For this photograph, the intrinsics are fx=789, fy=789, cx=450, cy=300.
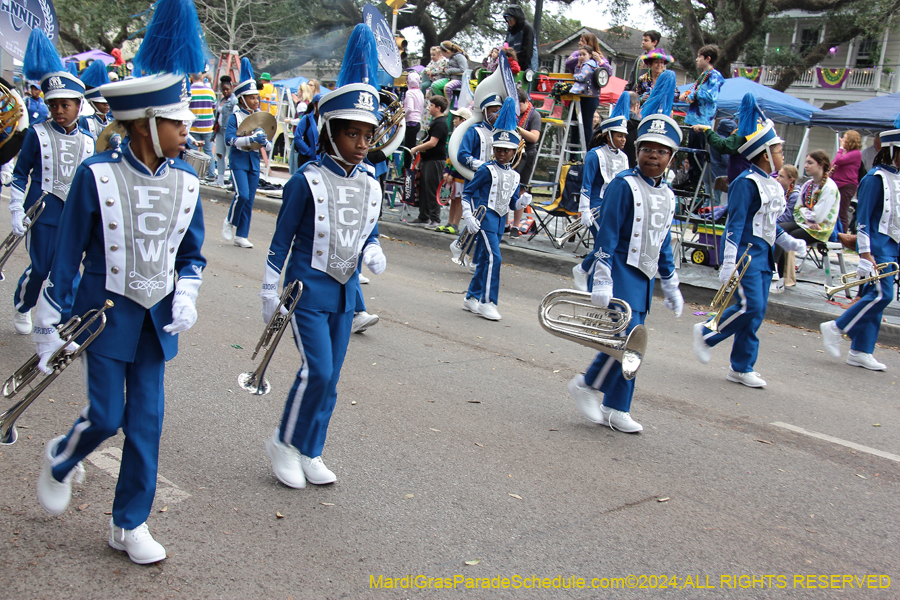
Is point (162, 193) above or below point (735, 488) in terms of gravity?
above

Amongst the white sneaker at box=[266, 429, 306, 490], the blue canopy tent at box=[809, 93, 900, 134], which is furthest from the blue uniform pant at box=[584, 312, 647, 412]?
the blue canopy tent at box=[809, 93, 900, 134]

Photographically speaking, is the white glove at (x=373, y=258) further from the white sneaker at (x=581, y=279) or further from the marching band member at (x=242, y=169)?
the marching band member at (x=242, y=169)

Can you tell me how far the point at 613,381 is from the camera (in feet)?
16.7

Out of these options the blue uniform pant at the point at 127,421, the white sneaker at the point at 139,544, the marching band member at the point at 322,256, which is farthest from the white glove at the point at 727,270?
the white sneaker at the point at 139,544

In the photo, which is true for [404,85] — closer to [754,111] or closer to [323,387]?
[754,111]

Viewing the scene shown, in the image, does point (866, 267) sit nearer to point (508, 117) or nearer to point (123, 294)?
point (508, 117)

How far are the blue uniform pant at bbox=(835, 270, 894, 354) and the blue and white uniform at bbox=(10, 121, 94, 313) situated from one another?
22.4 ft

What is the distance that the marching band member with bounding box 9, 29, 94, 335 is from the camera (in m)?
5.94

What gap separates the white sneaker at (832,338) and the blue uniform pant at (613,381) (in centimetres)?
337

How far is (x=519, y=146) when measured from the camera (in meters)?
8.52

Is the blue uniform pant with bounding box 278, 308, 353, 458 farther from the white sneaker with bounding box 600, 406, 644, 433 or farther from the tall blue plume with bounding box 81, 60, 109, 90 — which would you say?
the tall blue plume with bounding box 81, 60, 109, 90

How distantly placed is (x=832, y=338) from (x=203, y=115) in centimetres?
1191

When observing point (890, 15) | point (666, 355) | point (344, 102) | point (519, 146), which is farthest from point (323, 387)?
point (890, 15)

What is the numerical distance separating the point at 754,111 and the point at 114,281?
5.49m
